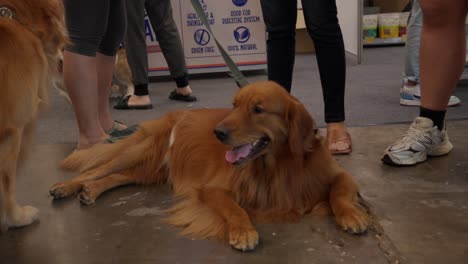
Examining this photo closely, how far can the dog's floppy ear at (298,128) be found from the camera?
5.91 feet

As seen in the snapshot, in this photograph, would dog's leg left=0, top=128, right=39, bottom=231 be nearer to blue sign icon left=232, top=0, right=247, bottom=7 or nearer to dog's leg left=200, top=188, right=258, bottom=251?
dog's leg left=200, top=188, right=258, bottom=251

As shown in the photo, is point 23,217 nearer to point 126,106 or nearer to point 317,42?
point 317,42

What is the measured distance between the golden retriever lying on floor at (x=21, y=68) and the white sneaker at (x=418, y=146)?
5.11 feet

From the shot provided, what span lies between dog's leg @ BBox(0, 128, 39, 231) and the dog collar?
0.37 m

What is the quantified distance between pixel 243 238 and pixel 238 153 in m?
0.33

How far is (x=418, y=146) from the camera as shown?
2357 millimetres

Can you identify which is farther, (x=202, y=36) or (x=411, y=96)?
(x=202, y=36)

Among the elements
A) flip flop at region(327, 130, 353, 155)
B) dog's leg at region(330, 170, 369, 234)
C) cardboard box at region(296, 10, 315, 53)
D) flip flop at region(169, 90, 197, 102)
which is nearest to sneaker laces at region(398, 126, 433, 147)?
flip flop at region(327, 130, 353, 155)

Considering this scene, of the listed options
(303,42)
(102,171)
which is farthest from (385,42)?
(102,171)

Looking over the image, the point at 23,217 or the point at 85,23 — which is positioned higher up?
the point at 85,23

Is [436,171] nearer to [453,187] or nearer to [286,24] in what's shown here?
[453,187]

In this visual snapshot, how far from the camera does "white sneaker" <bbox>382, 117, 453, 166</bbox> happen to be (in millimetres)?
2342

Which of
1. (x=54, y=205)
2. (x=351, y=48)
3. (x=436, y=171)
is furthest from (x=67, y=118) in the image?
(x=351, y=48)

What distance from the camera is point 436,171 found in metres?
2.25
